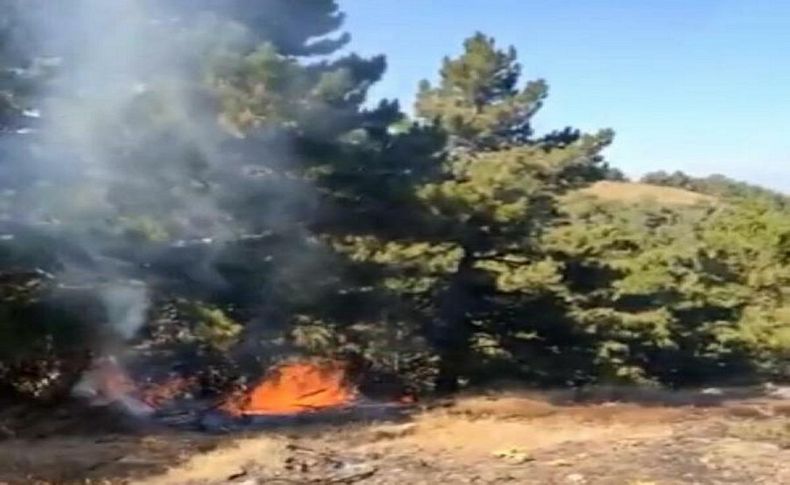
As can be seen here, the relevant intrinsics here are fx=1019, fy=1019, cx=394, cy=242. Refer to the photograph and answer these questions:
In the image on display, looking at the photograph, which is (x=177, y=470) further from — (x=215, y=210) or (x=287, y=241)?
(x=287, y=241)

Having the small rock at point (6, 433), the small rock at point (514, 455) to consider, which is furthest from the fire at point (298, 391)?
the small rock at point (514, 455)

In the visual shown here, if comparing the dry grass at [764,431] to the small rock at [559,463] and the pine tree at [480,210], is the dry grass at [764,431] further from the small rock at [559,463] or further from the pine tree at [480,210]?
the pine tree at [480,210]

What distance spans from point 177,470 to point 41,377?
14.9 ft

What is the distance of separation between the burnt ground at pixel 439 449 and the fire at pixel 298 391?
2.98 metres

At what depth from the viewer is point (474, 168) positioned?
63.7 ft

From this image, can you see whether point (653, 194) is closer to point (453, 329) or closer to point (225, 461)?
point (453, 329)

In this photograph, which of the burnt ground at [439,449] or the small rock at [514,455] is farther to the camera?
the small rock at [514,455]

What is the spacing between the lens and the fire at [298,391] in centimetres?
1510

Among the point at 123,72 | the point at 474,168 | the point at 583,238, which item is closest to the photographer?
the point at 123,72

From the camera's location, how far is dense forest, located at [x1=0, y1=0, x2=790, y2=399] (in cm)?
1200

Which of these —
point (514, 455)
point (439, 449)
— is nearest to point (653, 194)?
point (439, 449)

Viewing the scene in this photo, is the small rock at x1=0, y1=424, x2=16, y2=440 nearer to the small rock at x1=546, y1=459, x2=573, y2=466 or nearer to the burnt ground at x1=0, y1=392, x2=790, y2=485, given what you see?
the burnt ground at x1=0, y1=392, x2=790, y2=485

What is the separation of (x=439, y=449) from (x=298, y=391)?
654cm

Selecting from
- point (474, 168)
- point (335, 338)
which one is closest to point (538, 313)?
point (474, 168)
